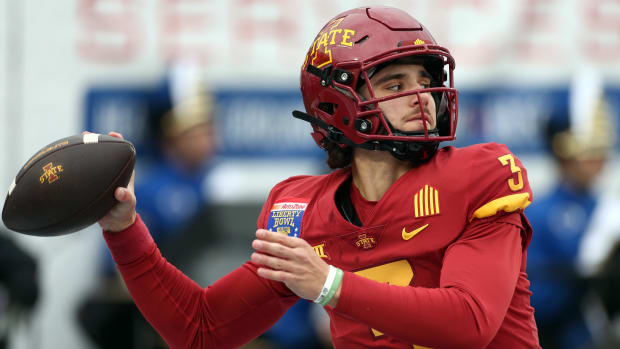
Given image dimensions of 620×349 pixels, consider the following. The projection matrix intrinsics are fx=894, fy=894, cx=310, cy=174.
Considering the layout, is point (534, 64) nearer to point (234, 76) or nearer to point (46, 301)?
point (234, 76)

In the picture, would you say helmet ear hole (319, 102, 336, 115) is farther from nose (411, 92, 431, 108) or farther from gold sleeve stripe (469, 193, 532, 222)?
gold sleeve stripe (469, 193, 532, 222)

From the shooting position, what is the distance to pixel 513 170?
7.27 ft

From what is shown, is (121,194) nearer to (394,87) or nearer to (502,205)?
(394,87)

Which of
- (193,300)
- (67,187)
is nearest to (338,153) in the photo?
(193,300)

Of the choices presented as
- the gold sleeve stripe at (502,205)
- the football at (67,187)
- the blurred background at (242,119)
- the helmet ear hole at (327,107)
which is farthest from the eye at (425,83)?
the blurred background at (242,119)

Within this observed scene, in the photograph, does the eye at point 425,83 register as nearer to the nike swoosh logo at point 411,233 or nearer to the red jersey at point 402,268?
the red jersey at point 402,268

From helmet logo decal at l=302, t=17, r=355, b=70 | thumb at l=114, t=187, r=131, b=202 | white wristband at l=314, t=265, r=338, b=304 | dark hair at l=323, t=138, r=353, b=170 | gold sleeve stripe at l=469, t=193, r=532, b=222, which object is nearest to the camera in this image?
white wristband at l=314, t=265, r=338, b=304

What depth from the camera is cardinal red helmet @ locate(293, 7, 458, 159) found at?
7.52ft

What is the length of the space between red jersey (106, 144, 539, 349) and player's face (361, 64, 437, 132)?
0.36 feet

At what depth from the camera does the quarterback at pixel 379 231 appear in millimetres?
1983

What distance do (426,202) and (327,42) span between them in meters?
0.54

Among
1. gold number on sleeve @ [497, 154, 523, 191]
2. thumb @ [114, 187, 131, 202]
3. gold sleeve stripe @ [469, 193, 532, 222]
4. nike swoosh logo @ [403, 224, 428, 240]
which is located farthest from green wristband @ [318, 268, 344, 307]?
thumb @ [114, 187, 131, 202]

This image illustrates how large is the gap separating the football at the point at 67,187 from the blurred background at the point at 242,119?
2.50 meters

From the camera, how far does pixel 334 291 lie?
1.98 metres
